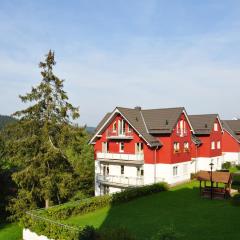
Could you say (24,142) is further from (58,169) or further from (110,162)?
(110,162)

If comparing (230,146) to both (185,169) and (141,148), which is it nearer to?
(185,169)

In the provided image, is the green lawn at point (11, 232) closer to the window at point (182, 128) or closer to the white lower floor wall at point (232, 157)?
the window at point (182, 128)

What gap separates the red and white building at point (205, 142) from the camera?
1881 inches

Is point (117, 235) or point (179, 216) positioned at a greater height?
point (117, 235)

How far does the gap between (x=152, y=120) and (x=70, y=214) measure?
18.7 metres

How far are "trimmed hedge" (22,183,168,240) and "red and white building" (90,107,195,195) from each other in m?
3.82

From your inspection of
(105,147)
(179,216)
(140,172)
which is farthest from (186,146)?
(179,216)

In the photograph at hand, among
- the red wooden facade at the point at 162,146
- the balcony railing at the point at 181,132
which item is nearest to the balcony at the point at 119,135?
the red wooden facade at the point at 162,146

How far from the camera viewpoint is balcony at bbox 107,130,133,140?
134 ft

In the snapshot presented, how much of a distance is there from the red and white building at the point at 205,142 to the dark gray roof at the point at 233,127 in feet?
33.7

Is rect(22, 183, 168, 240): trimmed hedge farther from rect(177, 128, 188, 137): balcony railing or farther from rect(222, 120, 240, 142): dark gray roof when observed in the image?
rect(222, 120, 240, 142): dark gray roof

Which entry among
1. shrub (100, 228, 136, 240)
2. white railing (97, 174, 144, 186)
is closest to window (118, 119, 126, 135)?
white railing (97, 174, 144, 186)

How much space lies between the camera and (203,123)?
164ft

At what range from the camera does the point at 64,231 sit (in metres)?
21.0
